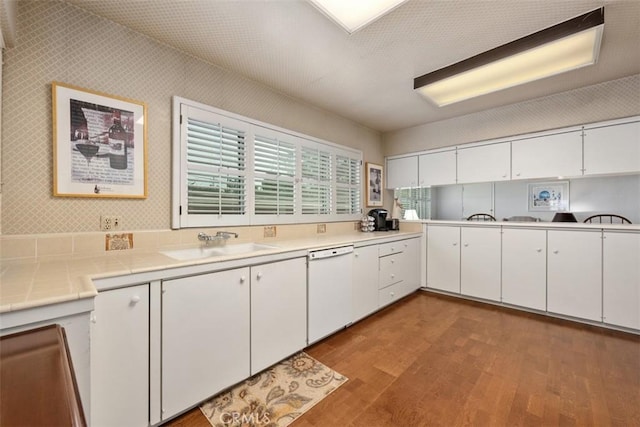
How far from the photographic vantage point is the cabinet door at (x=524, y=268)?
120 inches

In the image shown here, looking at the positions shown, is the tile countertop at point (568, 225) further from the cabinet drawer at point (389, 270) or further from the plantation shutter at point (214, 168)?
the plantation shutter at point (214, 168)

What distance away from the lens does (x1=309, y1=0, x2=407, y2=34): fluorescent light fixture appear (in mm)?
1560

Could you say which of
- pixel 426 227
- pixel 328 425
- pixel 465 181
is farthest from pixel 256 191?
pixel 465 181

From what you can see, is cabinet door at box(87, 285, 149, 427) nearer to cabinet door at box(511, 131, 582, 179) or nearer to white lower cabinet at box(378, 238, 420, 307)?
white lower cabinet at box(378, 238, 420, 307)

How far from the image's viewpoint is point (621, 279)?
2625 millimetres

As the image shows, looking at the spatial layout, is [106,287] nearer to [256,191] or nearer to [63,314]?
[63,314]

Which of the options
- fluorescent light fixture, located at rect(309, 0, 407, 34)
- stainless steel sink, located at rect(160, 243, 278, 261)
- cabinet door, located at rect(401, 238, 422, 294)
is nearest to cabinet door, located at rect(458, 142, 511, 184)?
cabinet door, located at rect(401, 238, 422, 294)

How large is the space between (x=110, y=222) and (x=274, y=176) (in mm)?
1456

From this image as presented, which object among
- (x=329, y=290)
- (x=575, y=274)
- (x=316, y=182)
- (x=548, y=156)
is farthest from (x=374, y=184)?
(x=575, y=274)

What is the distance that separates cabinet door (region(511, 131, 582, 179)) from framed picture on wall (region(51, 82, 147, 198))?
13.2 ft

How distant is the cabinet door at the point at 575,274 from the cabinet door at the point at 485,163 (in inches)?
36.0

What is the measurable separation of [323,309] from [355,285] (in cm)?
51

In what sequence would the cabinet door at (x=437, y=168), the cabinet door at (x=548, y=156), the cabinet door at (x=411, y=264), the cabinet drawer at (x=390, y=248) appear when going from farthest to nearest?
the cabinet door at (x=437, y=168)
the cabinet door at (x=411, y=264)
the cabinet drawer at (x=390, y=248)
the cabinet door at (x=548, y=156)

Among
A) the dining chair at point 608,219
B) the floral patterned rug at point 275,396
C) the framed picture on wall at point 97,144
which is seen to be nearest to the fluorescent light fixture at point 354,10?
the framed picture on wall at point 97,144
